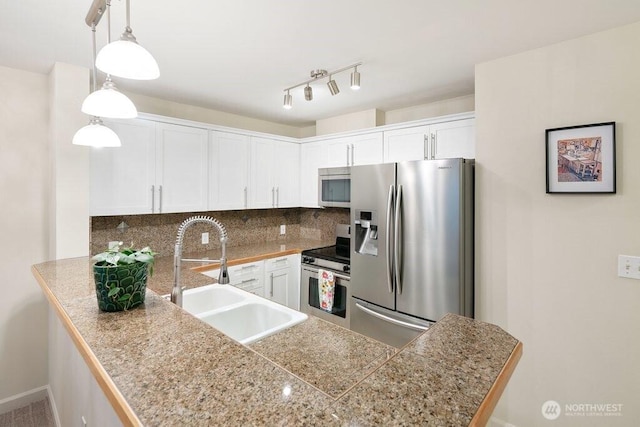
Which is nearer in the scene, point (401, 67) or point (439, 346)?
point (439, 346)

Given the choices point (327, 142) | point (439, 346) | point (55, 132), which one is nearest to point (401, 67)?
point (327, 142)

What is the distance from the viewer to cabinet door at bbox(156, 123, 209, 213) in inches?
109

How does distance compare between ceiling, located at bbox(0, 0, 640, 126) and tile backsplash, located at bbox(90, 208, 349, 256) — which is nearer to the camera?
ceiling, located at bbox(0, 0, 640, 126)

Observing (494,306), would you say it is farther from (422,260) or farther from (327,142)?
(327,142)

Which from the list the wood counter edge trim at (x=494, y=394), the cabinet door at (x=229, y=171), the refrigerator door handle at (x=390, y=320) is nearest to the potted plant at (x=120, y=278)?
the wood counter edge trim at (x=494, y=394)

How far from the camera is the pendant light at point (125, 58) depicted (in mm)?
979

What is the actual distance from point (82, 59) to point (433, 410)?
2.83m

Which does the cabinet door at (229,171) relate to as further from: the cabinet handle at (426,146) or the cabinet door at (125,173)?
the cabinet handle at (426,146)

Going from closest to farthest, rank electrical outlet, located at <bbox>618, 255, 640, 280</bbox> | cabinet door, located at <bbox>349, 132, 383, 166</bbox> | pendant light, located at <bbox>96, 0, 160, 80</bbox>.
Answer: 1. pendant light, located at <bbox>96, 0, 160, 80</bbox>
2. electrical outlet, located at <bbox>618, 255, 640, 280</bbox>
3. cabinet door, located at <bbox>349, 132, 383, 166</bbox>

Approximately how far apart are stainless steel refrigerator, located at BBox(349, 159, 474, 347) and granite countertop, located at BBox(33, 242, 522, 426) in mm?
1050

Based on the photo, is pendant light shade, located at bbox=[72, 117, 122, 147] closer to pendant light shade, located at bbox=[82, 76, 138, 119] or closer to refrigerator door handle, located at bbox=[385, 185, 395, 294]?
pendant light shade, located at bbox=[82, 76, 138, 119]

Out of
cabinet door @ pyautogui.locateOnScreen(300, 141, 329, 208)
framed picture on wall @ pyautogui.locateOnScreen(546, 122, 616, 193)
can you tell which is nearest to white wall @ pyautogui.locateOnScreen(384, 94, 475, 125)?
cabinet door @ pyautogui.locateOnScreen(300, 141, 329, 208)

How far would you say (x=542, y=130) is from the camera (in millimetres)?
1969

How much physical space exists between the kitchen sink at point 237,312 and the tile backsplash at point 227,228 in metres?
1.29
